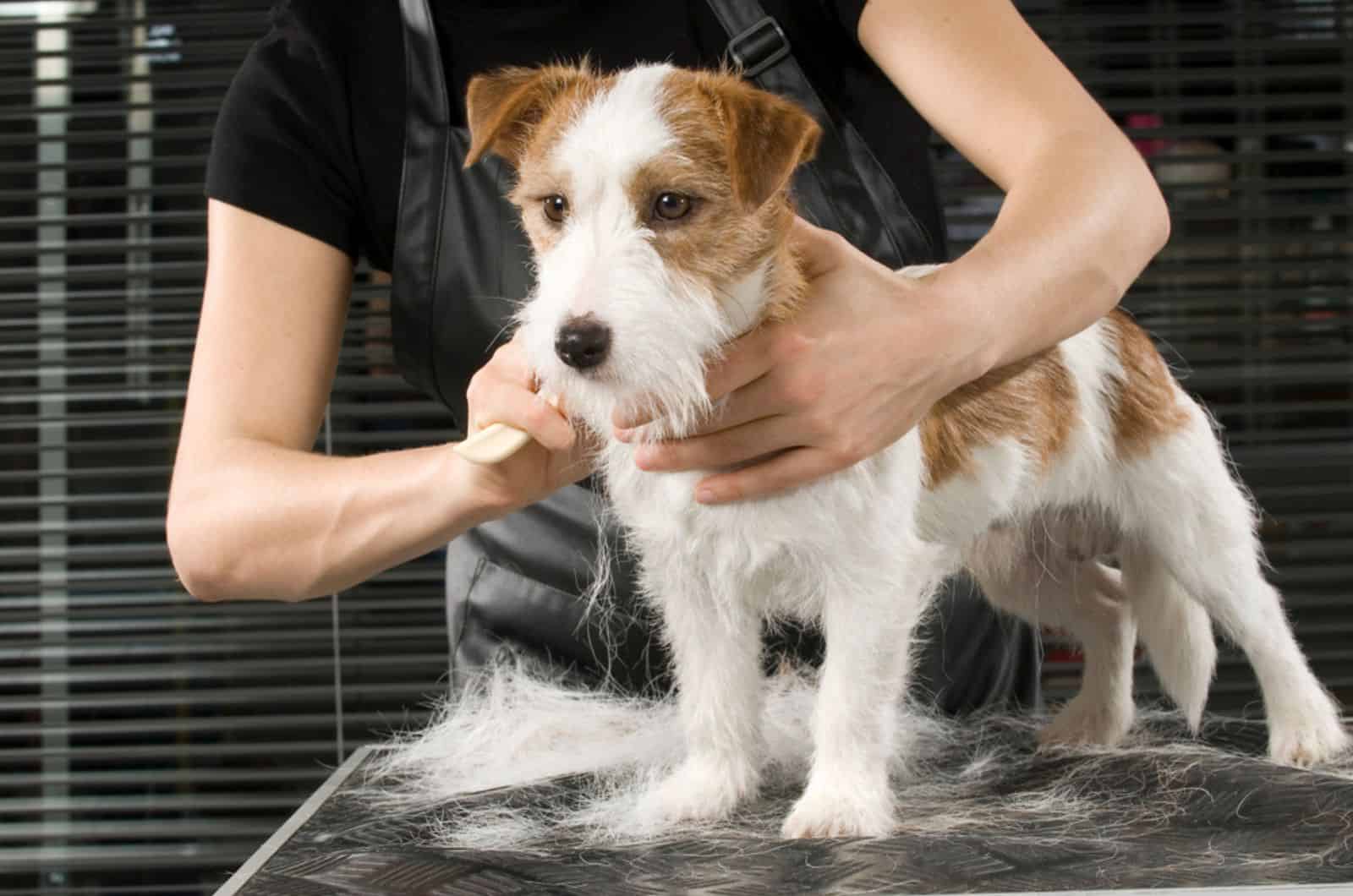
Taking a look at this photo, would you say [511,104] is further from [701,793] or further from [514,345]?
[701,793]

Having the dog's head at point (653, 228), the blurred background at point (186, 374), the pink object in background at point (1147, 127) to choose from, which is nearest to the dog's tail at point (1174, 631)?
the dog's head at point (653, 228)

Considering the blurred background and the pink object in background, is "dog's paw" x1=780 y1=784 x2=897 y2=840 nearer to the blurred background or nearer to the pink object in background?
the blurred background

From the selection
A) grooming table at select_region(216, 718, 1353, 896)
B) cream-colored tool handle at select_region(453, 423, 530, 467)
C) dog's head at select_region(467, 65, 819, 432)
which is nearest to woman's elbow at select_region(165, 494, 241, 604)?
grooming table at select_region(216, 718, 1353, 896)

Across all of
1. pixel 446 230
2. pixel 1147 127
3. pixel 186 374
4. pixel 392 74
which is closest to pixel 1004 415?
pixel 446 230

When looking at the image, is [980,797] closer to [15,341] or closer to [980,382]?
[980,382]

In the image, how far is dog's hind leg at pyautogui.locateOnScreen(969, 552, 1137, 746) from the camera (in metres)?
1.65

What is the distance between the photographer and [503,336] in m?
1.71

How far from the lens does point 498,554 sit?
6.31 feet

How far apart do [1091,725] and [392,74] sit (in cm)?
118

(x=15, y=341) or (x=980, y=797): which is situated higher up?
(x=15, y=341)

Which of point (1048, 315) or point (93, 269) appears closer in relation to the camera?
point (1048, 315)

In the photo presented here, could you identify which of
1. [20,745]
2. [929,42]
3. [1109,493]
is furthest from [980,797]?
[20,745]

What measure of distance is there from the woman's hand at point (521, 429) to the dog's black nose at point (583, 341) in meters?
0.17

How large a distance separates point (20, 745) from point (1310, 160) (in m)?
3.49
